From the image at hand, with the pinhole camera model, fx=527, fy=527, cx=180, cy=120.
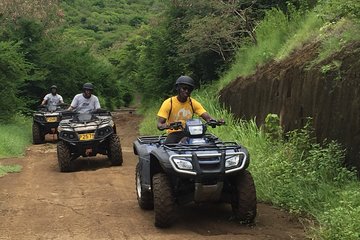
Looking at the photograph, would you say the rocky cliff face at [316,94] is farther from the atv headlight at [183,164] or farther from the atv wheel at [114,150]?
the atv wheel at [114,150]

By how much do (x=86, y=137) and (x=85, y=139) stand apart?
0.16 ft

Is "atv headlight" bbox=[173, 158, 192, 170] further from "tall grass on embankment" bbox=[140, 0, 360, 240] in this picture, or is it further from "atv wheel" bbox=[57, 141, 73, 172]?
"atv wheel" bbox=[57, 141, 73, 172]

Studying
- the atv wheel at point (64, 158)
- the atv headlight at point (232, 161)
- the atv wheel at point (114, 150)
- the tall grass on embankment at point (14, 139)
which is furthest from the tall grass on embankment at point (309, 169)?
the tall grass on embankment at point (14, 139)

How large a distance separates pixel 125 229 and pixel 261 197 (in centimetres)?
238

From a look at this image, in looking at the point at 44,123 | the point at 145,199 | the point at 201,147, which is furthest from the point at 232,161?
the point at 44,123

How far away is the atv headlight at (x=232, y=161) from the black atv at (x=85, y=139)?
232 inches

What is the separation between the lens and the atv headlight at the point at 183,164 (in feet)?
20.4

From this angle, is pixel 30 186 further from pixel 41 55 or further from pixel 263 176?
pixel 41 55

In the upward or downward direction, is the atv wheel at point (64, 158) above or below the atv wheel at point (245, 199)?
below

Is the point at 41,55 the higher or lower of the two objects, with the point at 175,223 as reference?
higher

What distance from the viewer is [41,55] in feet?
89.5

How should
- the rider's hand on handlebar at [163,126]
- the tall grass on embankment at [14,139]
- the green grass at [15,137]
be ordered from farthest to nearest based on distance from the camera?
the green grass at [15,137]
the tall grass on embankment at [14,139]
the rider's hand on handlebar at [163,126]

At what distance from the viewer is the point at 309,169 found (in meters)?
7.57

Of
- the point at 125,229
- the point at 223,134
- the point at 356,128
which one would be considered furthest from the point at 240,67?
the point at 125,229
